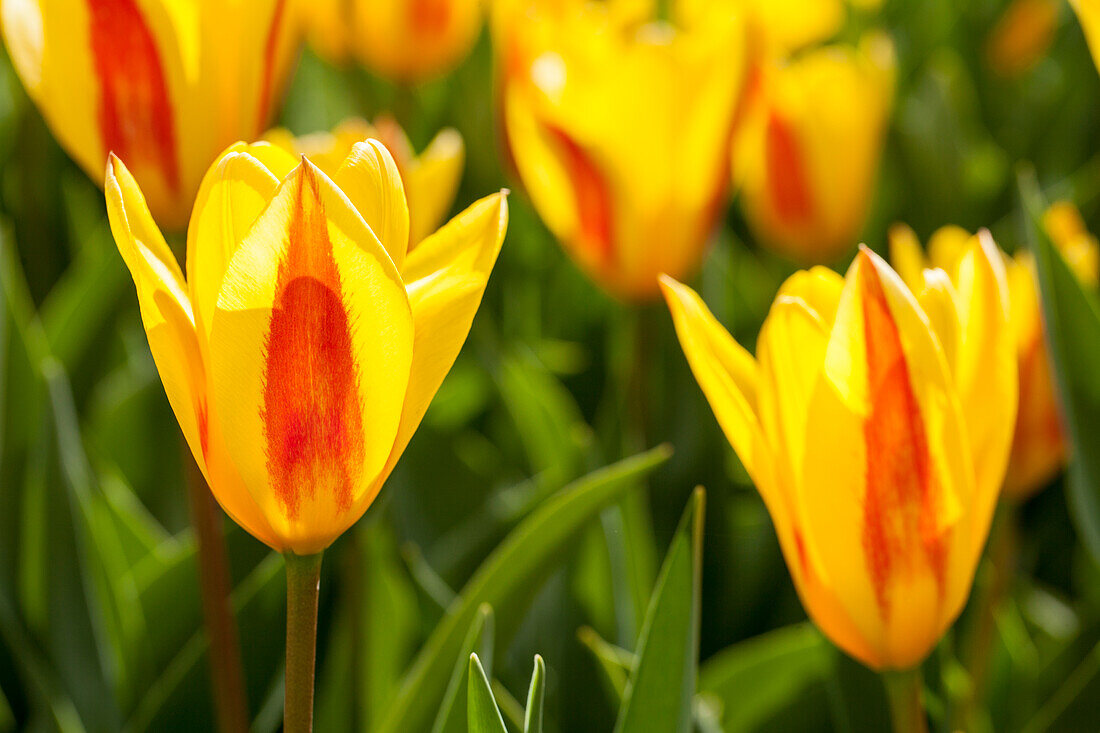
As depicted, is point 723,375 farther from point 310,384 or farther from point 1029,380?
point 1029,380

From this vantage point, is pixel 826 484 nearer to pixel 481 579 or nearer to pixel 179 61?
pixel 481 579

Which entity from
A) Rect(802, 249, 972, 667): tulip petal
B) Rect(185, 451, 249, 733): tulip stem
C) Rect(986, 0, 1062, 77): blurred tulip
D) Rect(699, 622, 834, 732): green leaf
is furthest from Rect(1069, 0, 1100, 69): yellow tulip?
Rect(986, 0, 1062, 77): blurred tulip

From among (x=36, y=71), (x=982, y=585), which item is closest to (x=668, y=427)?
(x=982, y=585)

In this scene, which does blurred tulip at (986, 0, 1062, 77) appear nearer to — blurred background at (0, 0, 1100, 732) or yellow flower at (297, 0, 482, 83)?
blurred background at (0, 0, 1100, 732)

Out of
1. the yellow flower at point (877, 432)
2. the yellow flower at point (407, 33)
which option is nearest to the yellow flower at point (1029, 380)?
the yellow flower at point (877, 432)

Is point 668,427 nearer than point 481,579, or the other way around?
point 481,579

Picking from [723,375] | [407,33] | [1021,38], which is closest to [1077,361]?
[723,375]
